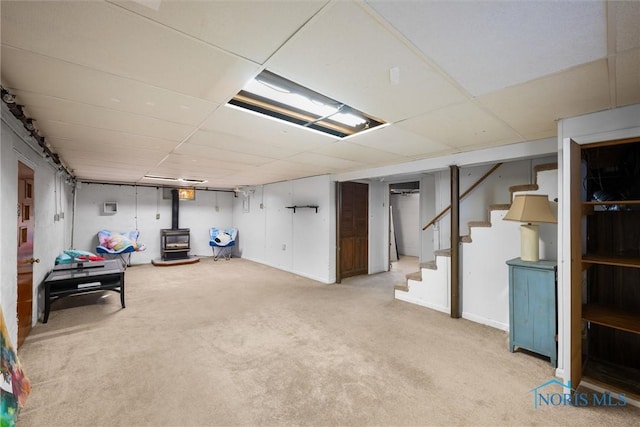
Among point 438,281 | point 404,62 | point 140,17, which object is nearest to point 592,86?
point 404,62

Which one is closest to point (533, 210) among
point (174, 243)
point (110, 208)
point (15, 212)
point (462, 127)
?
point (462, 127)

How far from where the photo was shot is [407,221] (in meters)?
9.18

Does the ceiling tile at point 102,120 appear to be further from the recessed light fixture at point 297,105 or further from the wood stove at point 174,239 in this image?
the wood stove at point 174,239

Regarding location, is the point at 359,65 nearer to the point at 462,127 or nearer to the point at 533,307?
the point at 462,127

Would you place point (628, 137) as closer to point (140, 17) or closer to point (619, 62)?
point (619, 62)

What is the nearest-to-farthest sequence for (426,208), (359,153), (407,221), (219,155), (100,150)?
(100,150), (359,153), (219,155), (426,208), (407,221)

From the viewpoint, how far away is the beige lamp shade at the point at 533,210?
8.47 ft

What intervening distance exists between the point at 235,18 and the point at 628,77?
2.19 m

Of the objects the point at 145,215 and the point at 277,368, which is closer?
the point at 277,368

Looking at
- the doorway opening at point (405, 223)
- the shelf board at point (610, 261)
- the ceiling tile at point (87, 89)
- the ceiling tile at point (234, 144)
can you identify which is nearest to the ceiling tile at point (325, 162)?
the ceiling tile at point (234, 144)

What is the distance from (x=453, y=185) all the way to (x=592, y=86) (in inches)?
77.4

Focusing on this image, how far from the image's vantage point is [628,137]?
1.95 metres

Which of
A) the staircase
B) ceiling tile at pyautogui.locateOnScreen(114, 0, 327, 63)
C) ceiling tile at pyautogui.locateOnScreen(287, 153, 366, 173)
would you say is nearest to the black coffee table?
ceiling tile at pyautogui.locateOnScreen(287, 153, 366, 173)

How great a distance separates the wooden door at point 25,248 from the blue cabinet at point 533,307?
473cm
